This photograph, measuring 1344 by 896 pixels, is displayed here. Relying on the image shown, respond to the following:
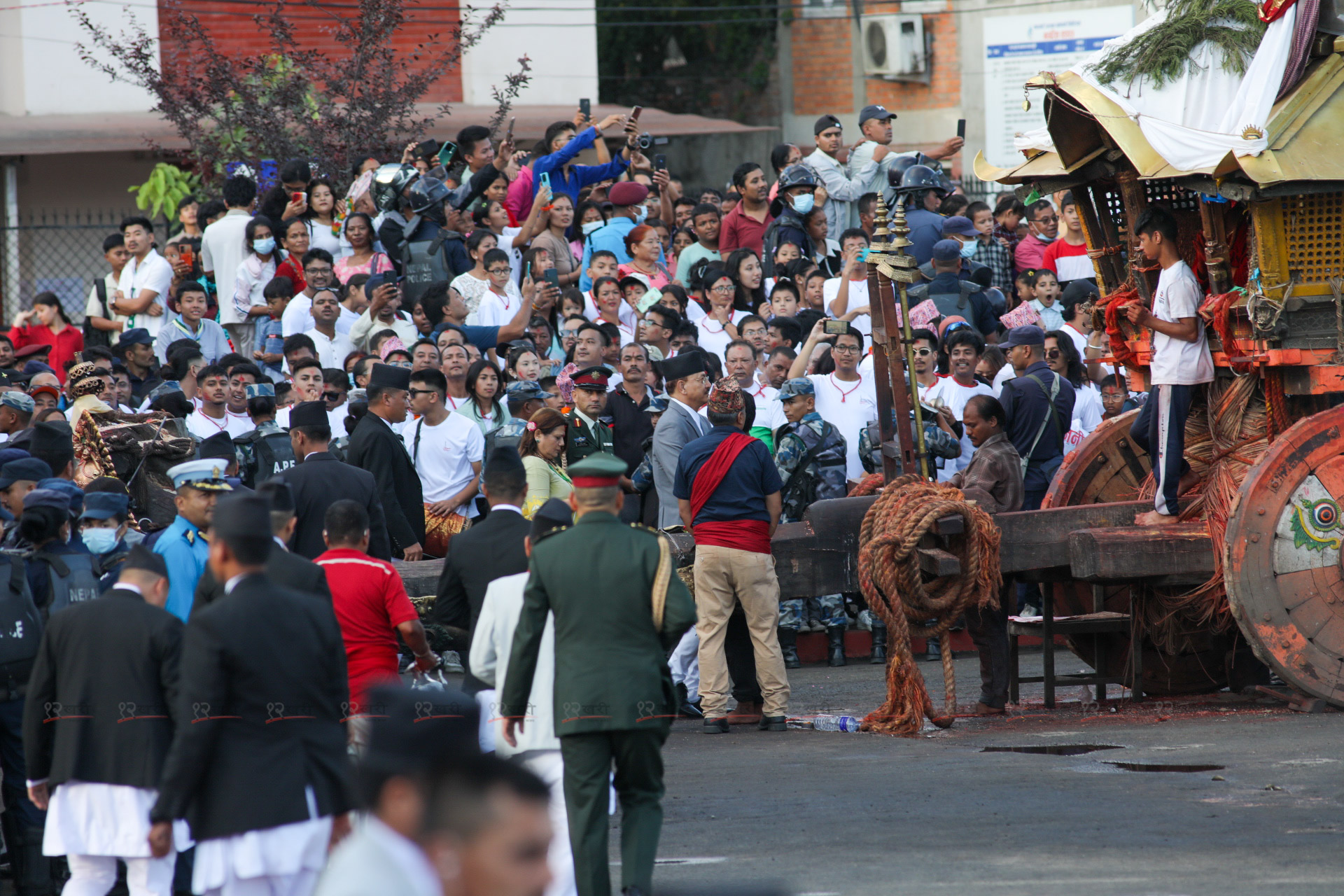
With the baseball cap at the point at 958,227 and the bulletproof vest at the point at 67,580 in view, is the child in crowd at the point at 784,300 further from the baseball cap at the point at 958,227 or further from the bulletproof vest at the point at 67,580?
the bulletproof vest at the point at 67,580

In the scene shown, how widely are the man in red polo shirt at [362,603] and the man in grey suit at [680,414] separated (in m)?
3.43

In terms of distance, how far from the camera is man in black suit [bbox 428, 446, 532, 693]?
7102 millimetres

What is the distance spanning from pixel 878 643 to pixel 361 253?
218 inches

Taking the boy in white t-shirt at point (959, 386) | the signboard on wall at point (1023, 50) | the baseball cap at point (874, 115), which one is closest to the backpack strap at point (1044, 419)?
the boy in white t-shirt at point (959, 386)

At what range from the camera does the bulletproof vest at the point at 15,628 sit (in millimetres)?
6957

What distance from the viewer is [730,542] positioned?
30.9 ft

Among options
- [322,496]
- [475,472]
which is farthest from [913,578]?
[475,472]

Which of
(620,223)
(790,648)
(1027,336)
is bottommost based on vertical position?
(790,648)

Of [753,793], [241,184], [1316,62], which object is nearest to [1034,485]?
[1316,62]

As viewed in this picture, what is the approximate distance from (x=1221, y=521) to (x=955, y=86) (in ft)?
55.6

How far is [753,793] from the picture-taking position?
25.5ft

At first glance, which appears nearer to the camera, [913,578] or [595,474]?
[595,474]

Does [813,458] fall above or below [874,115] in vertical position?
below

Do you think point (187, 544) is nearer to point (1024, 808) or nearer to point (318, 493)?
point (318, 493)
